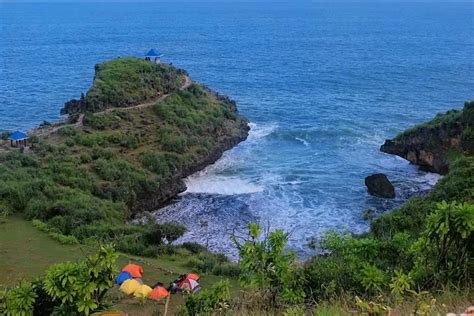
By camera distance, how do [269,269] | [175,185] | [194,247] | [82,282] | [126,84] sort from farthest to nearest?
[126,84]
[175,185]
[194,247]
[269,269]
[82,282]

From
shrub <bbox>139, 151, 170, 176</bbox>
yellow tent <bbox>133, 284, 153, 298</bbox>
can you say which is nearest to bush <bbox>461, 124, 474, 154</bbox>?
shrub <bbox>139, 151, 170, 176</bbox>

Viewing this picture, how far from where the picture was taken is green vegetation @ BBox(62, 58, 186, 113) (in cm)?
5641

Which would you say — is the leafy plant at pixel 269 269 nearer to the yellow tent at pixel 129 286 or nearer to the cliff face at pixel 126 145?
the yellow tent at pixel 129 286

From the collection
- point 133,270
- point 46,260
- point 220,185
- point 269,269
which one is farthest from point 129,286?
point 220,185

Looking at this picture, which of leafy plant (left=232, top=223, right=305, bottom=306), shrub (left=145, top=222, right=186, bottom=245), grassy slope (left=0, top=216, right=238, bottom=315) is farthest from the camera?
shrub (left=145, top=222, right=186, bottom=245)

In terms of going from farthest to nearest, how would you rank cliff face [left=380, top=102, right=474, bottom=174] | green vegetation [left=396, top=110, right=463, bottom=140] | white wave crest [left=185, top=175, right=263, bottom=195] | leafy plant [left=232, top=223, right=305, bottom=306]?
green vegetation [left=396, top=110, right=463, bottom=140] → cliff face [left=380, top=102, right=474, bottom=174] → white wave crest [left=185, top=175, right=263, bottom=195] → leafy plant [left=232, top=223, right=305, bottom=306]

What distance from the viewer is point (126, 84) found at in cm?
6062

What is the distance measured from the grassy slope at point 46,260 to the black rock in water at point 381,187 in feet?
58.9

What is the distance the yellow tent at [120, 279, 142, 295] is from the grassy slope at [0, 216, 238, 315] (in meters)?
0.23

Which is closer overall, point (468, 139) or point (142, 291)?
point (142, 291)

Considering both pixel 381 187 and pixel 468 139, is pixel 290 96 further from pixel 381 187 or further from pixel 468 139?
pixel 381 187

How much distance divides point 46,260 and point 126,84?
34.8 m

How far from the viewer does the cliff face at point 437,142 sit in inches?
1905

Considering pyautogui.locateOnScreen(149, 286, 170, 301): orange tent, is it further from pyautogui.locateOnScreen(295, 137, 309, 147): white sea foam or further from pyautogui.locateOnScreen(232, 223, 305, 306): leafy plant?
pyautogui.locateOnScreen(295, 137, 309, 147): white sea foam
